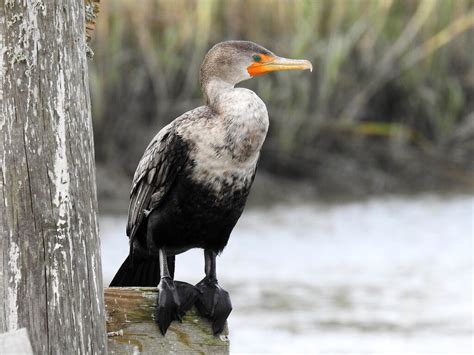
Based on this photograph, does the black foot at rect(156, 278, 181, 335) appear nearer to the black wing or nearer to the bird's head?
the black wing

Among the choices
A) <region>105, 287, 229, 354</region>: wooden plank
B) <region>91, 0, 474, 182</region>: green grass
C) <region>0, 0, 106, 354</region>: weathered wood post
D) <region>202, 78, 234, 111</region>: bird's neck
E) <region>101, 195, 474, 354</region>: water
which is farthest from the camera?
<region>91, 0, 474, 182</region>: green grass

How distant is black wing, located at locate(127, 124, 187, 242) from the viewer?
356cm

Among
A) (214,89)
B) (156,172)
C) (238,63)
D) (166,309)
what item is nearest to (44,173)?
(166,309)

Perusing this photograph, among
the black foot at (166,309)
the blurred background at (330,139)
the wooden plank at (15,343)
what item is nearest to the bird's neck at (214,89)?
the black foot at (166,309)

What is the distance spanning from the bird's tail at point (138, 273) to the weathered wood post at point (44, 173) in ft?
3.43

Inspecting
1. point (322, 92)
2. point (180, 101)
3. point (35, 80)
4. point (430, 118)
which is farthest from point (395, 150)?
point (35, 80)

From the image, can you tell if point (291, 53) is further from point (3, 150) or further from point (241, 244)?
point (3, 150)

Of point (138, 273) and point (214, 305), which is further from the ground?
point (138, 273)

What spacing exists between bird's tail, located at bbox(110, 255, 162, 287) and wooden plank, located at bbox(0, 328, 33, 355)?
128 centimetres

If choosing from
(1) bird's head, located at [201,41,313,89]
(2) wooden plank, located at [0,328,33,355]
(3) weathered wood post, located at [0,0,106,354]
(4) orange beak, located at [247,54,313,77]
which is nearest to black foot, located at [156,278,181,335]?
(3) weathered wood post, located at [0,0,106,354]

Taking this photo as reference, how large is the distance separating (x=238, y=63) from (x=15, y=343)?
163 cm

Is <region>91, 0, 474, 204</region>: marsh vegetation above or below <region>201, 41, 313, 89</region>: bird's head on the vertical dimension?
above

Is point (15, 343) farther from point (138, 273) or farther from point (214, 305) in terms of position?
point (138, 273)

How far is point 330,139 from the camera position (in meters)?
10.8
